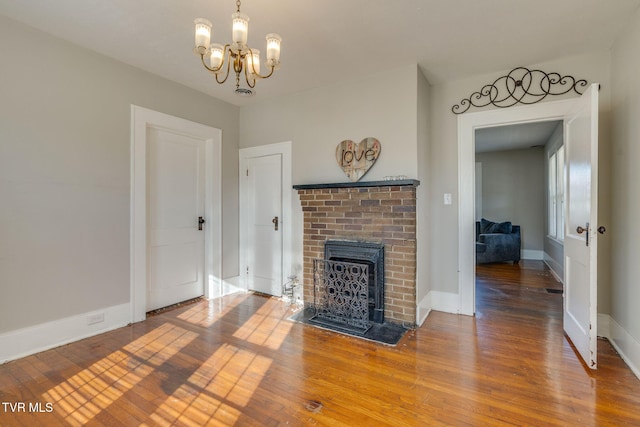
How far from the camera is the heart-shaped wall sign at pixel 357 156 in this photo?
123 inches

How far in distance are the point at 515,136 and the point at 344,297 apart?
4758mm

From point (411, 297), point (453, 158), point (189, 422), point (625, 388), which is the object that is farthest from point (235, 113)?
point (625, 388)

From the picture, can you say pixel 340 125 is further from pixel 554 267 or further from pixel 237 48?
pixel 554 267

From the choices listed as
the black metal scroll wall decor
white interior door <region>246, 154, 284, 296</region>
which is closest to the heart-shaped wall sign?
white interior door <region>246, 154, 284, 296</region>

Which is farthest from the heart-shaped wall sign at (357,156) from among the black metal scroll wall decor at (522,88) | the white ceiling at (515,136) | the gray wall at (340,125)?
the white ceiling at (515,136)

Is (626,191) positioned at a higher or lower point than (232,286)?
higher

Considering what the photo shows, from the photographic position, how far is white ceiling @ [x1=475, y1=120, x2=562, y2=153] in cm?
486

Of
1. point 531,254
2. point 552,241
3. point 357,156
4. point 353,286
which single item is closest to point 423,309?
point 353,286

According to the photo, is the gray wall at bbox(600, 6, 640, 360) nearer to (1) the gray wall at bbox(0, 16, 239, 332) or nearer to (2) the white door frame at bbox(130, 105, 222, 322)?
(2) the white door frame at bbox(130, 105, 222, 322)

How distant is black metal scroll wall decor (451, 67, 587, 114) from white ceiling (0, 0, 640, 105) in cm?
14

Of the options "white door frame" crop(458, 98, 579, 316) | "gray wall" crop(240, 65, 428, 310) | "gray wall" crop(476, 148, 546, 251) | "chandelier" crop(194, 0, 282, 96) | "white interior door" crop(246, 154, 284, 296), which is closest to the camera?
"chandelier" crop(194, 0, 282, 96)

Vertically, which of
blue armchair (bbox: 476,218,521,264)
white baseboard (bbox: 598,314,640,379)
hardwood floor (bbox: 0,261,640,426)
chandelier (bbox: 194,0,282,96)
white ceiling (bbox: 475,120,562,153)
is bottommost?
hardwood floor (bbox: 0,261,640,426)

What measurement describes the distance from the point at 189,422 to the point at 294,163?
271 cm

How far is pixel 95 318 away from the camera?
2.74 m
